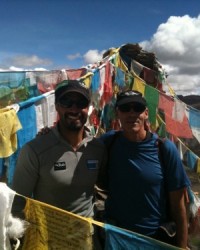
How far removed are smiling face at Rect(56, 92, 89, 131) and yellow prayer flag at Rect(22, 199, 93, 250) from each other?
0.83 meters

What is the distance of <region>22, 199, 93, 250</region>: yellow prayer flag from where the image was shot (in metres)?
2.53

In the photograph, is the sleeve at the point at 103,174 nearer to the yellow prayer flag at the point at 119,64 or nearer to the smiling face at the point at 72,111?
the smiling face at the point at 72,111

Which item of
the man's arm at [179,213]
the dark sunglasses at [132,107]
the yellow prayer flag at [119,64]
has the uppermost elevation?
the yellow prayer flag at [119,64]

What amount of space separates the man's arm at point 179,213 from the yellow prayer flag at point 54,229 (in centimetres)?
103

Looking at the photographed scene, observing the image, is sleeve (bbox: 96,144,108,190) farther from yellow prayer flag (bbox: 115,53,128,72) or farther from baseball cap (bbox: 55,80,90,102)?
yellow prayer flag (bbox: 115,53,128,72)

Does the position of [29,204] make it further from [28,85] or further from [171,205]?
[28,85]

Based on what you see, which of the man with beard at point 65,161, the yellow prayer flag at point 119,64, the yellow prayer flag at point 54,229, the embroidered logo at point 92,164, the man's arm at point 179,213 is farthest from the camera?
the yellow prayer flag at point 119,64

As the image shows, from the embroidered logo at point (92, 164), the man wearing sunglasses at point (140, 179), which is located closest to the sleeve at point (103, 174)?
the man wearing sunglasses at point (140, 179)

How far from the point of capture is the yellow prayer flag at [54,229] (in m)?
2.53

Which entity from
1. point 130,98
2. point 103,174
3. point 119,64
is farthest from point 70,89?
point 119,64

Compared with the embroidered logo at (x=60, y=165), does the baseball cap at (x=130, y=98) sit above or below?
above

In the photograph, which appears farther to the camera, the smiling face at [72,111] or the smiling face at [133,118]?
the smiling face at [133,118]

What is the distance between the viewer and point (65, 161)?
3.07 m

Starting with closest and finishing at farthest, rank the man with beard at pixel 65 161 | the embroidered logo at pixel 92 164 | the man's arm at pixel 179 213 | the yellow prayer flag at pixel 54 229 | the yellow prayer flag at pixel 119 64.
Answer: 1. the yellow prayer flag at pixel 54 229
2. the man with beard at pixel 65 161
3. the embroidered logo at pixel 92 164
4. the man's arm at pixel 179 213
5. the yellow prayer flag at pixel 119 64
